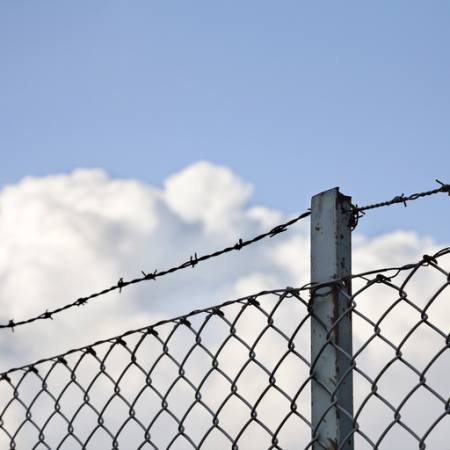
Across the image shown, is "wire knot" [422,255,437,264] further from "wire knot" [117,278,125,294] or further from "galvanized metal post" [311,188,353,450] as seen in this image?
"wire knot" [117,278,125,294]

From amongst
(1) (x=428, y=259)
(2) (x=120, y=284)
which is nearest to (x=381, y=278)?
(1) (x=428, y=259)

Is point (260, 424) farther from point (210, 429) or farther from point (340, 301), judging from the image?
point (340, 301)

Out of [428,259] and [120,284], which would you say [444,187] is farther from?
[120,284]

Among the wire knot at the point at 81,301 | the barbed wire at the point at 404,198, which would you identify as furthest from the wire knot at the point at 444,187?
the wire knot at the point at 81,301

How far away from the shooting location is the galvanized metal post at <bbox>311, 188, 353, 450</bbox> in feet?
9.85

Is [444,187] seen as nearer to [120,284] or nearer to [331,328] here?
[331,328]

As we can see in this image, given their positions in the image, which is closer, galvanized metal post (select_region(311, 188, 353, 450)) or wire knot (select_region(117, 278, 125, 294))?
galvanized metal post (select_region(311, 188, 353, 450))

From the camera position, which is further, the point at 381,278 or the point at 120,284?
the point at 120,284

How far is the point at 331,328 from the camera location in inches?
120

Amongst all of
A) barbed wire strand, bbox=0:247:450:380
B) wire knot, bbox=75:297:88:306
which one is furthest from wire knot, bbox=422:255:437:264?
wire knot, bbox=75:297:88:306

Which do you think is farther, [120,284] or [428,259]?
[120,284]

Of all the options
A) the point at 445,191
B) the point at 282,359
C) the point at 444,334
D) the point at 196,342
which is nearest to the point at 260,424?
the point at 282,359

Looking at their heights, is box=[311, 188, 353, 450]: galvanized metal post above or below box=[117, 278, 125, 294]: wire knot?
below

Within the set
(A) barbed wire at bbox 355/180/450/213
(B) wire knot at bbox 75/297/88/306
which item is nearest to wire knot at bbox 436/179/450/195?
(A) barbed wire at bbox 355/180/450/213
